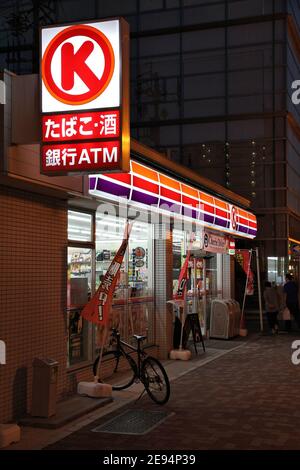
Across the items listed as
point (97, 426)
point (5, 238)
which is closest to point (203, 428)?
point (97, 426)

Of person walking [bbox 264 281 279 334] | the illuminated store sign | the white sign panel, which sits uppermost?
the white sign panel

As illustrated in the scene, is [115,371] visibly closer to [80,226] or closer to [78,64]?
[80,226]

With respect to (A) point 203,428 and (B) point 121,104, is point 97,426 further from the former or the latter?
(B) point 121,104

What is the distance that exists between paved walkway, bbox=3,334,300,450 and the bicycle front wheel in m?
0.16

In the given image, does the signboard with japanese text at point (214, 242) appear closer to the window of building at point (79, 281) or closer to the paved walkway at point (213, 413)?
the paved walkway at point (213, 413)

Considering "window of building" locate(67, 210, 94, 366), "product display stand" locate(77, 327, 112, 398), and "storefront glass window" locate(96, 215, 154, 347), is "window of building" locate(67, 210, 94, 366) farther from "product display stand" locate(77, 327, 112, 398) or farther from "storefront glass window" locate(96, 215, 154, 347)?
"product display stand" locate(77, 327, 112, 398)

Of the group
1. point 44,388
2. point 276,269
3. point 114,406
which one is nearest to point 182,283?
point 114,406

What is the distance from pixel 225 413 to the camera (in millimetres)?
8797

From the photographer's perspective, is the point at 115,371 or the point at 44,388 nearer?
the point at 44,388

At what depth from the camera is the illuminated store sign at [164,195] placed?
31.7 feet

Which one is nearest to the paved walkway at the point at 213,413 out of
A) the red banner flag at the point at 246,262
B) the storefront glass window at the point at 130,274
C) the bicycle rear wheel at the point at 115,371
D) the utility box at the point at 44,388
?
the utility box at the point at 44,388

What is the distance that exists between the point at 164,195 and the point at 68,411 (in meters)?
4.80

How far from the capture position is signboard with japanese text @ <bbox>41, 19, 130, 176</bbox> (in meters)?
7.30

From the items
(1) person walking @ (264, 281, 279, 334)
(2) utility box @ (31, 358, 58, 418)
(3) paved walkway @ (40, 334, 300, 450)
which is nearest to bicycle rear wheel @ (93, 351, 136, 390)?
(3) paved walkway @ (40, 334, 300, 450)
